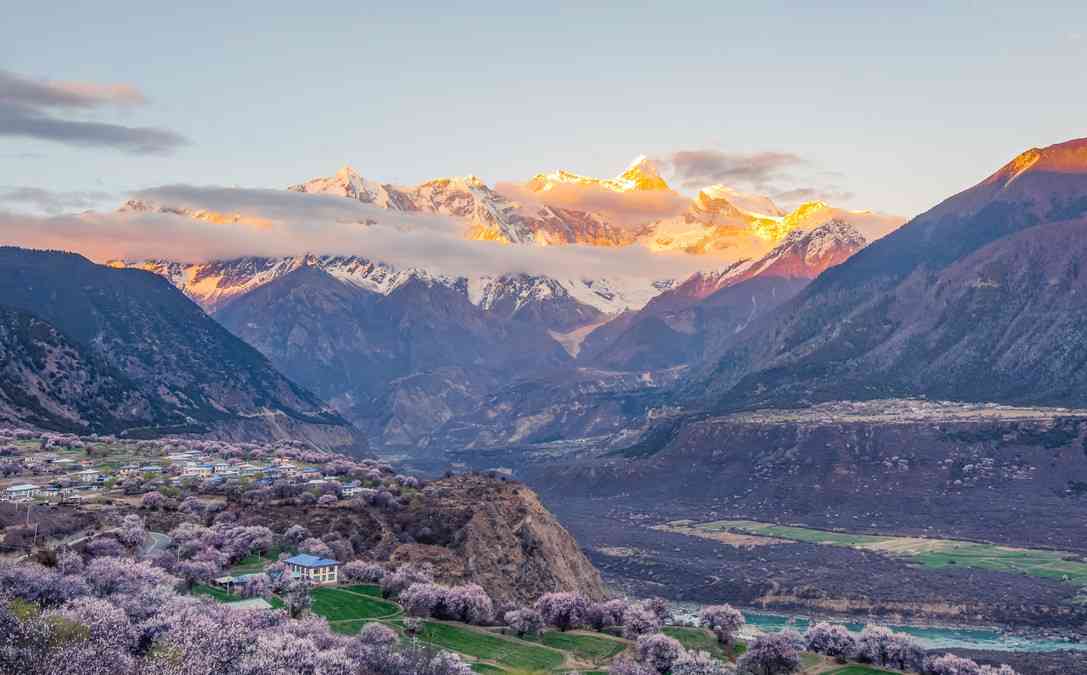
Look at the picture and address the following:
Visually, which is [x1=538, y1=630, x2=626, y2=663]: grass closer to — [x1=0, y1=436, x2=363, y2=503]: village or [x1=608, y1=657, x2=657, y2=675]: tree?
[x1=608, y1=657, x2=657, y2=675]: tree

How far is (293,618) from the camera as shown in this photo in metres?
78.8

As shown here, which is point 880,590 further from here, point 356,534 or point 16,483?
point 16,483

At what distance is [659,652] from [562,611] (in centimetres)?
1436

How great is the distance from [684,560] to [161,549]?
9949 cm

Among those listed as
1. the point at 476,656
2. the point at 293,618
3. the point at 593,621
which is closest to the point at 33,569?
the point at 293,618

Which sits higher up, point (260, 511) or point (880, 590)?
point (260, 511)

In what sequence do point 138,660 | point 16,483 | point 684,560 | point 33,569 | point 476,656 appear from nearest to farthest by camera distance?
point 138,660, point 33,569, point 476,656, point 16,483, point 684,560

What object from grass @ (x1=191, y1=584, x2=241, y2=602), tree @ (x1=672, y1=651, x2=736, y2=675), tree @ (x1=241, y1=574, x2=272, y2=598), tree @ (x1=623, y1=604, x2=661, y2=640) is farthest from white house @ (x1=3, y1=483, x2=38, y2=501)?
tree @ (x1=672, y1=651, x2=736, y2=675)

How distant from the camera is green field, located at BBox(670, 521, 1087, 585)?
16212 centimetres

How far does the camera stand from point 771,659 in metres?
85.7

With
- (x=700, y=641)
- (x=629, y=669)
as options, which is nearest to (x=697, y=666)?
(x=629, y=669)

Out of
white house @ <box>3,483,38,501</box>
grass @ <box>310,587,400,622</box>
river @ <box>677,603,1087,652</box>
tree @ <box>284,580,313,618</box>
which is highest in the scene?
white house @ <box>3,483,38,501</box>

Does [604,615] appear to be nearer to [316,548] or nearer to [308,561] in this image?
[308,561]

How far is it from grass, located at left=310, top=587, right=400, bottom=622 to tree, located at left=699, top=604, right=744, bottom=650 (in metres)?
24.3
